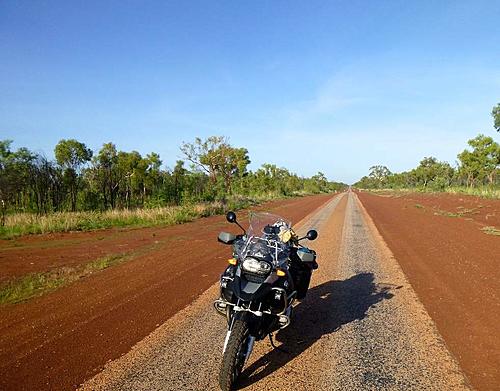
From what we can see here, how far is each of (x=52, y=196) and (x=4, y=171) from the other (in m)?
3.12

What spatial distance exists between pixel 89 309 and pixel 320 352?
3.58 meters

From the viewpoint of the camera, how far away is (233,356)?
3.32 m

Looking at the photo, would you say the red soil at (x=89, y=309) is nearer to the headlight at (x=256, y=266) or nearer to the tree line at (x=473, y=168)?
the headlight at (x=256, y=266)

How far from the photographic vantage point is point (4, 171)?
1941 cm

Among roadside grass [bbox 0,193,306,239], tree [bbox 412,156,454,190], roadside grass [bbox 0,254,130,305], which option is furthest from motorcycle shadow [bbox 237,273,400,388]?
tree [bbox 412,156,454,190]

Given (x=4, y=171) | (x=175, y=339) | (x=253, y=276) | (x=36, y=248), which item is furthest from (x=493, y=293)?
(x=4, y=171)

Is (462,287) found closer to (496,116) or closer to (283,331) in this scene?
(283,331)

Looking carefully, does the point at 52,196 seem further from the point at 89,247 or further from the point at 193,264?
the point at 193,264

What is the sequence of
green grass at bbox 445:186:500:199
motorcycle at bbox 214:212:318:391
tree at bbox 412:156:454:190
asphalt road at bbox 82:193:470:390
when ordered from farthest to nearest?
1. tree at bbox 412:156:454:190
2. green grass at bbox 445:186:500:199
3. asphalt road at bbox 82:193:470:390
4. motorcycle at bbox 214:212:318:391

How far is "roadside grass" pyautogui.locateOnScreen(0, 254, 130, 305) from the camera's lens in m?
6.34

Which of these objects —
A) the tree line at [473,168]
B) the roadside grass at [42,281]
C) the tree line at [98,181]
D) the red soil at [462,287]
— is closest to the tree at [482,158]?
the tree line at [473,168]

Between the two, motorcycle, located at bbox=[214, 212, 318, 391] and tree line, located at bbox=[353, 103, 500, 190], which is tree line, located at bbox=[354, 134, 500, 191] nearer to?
tree line, located at bbox=[353, 103, 500, 190]

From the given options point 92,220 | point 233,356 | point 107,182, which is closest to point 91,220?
point 92,220

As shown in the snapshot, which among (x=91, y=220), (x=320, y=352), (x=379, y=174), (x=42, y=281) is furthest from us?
(x=379, y=174)
